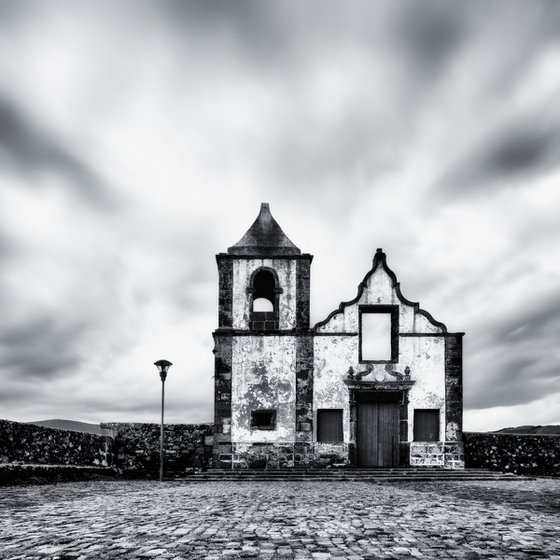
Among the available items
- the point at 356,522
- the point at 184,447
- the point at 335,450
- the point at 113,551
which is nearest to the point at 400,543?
the point at 356,522

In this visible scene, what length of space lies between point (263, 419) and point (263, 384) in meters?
1.12

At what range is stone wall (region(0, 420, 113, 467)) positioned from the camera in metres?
13.3

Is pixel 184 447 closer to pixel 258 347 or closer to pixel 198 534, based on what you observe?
pixel 258 347

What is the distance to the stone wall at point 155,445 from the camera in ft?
70.4

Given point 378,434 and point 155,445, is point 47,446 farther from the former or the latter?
point 378,434

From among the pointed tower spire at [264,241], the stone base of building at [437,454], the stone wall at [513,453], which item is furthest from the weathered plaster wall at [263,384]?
the stone wall at [513,453]

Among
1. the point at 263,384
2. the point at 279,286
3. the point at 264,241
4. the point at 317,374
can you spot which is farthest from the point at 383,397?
the point at 264,241

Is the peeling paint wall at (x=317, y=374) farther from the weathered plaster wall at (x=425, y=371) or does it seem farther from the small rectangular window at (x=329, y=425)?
the small rectangular window at (x=329, y=425)

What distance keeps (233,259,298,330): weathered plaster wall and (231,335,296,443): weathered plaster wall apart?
1.92 feet

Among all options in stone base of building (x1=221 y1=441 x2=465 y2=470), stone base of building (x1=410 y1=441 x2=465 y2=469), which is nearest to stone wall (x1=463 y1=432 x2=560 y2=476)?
stone base of building (x1=410 y1=441 x2=465 y2=469)

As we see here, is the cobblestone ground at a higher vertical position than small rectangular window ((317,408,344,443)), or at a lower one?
lower

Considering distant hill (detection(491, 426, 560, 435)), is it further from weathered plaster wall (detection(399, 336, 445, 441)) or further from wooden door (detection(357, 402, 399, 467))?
wooden door (detection(357, 402, 399, 467))

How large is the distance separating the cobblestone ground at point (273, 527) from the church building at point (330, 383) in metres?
10.6

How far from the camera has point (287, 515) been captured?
7.57 meters
